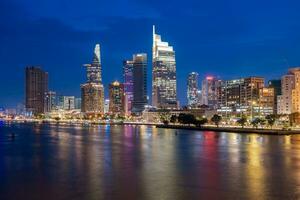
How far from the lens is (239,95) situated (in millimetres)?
150125

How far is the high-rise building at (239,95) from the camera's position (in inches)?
5531

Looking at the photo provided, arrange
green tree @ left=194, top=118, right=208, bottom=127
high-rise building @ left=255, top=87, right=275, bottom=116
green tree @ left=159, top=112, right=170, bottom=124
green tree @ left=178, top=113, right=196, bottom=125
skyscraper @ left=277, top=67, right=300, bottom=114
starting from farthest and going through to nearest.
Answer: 1. green tree @ left=159, top=112, right=170, bottom=124
2. high-rise building @ left=255, top=87, right=275, bottom=116
3. skyscraper @ left=277, top=67, right=300, bottom=114
4. green tree @ left=178, top=113, right=196, bottom=125
5. green tree @ left=194, top=118, right=208, bottom=127

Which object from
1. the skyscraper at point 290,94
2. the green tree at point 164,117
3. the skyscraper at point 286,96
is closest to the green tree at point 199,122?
the green tree at point 164,117

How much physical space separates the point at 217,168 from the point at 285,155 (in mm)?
9258

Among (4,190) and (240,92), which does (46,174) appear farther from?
(240,92)

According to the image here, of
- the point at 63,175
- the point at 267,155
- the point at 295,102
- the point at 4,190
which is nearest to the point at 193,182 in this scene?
the point at 63,175

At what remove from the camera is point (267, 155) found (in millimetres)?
31938

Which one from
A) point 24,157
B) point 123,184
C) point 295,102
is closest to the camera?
point 123,184

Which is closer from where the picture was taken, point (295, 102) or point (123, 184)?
point (123, 184)

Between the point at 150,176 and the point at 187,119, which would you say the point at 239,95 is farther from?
the point at 150,176

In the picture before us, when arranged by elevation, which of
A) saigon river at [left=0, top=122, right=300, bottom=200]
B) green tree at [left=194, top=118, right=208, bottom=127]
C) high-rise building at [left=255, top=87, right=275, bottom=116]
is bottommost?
saigon river at [left=0, top=122, right=300, bottom=200]

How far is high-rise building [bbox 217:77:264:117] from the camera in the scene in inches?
5531

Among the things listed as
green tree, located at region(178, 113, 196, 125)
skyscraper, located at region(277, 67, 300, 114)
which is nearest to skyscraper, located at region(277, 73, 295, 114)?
skyscraper, located at region(277, 67, 300, 114)

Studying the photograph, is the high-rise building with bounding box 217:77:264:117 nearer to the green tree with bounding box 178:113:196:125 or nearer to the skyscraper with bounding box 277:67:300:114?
the skyscraper with bounding box 277:67:300:114
